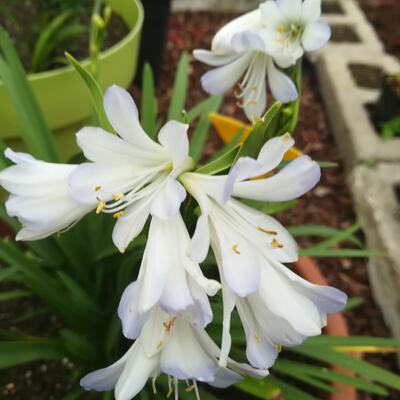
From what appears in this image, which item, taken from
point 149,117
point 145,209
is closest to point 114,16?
point 149,117

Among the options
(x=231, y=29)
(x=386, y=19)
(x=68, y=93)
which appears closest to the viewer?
(x=231, y=29)

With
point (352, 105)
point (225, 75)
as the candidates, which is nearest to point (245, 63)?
point (225, 75)

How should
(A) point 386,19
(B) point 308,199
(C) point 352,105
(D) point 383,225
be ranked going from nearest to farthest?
(D) point 383,225 < (B) point 308,199 < (C) point 352,105 < (A) point 386,19

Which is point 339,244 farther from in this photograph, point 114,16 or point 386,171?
point 114,16

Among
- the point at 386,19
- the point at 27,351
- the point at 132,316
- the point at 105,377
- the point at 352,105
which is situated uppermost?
the point at 132,316

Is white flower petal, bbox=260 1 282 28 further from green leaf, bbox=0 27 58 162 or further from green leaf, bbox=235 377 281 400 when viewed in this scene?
green leaf, bbox=235 377 281 400

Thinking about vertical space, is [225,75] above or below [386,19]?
above

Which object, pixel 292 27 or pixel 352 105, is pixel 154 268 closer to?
pixel 292 27

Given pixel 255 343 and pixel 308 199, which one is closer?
pixel 255 343
